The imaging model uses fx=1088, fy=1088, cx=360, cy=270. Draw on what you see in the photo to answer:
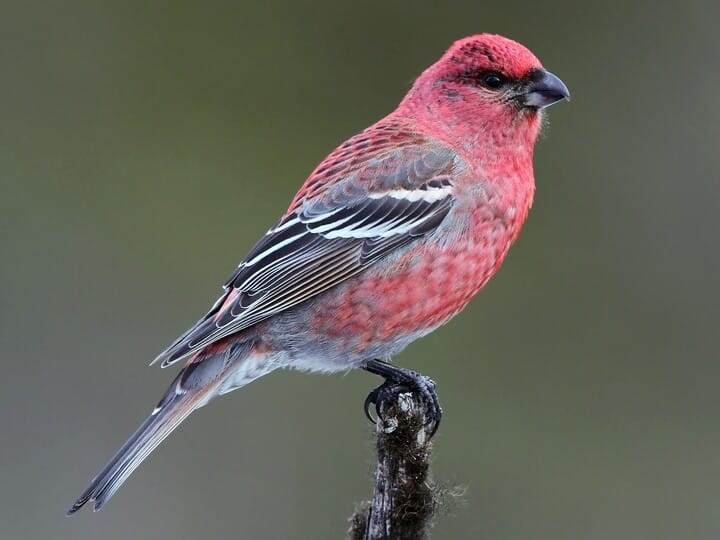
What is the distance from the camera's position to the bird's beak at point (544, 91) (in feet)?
16.7

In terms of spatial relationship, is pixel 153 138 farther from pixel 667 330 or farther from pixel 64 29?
pixel 667 330

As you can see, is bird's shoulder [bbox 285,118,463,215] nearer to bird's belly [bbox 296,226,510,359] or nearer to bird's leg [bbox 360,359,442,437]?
bird's belly [bbox 296,226,510,359]

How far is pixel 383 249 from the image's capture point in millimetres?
4996

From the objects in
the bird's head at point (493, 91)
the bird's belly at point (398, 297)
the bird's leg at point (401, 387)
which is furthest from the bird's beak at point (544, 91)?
the bird's leg at point (401, 387)

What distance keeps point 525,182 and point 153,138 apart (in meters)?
Result: 4.42

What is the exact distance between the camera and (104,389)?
24.6 feet

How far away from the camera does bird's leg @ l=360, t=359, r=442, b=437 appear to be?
16.6 ft

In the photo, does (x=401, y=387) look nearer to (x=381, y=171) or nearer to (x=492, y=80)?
(x=381, y=171)

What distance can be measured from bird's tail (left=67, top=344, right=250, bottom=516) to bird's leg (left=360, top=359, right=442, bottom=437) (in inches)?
24.8

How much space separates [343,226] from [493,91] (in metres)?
1.00

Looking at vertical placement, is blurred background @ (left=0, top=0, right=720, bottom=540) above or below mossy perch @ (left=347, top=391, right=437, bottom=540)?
above

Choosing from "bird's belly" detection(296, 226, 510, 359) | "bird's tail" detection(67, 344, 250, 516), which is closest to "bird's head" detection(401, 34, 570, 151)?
"bird's belly" detection(296, 226, 510, 359)

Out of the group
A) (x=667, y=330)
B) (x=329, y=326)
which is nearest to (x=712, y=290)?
(x=667, y=330)

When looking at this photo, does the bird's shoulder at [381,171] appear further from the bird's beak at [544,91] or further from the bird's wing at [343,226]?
the bird's beak at [544,91]
